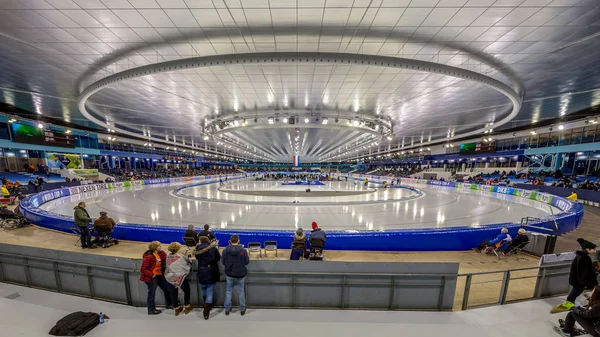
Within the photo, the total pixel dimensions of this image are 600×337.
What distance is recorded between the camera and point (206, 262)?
372cm

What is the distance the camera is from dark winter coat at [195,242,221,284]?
367cm

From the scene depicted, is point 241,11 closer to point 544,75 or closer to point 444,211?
point 544,75

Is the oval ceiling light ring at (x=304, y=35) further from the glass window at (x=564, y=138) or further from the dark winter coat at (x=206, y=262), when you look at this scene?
the glass window at (x=564, y=138)

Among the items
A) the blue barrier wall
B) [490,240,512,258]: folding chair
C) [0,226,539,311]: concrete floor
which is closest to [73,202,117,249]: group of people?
[0,226,539,311]: concrete floor

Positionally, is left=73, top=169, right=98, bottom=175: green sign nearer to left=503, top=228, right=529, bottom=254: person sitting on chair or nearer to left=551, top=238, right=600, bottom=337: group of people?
left=551, top=238, right=600, bottom=337: group of people

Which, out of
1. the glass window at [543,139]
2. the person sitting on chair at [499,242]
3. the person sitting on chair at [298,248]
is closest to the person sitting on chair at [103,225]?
the person sitting on chair at [298,248]

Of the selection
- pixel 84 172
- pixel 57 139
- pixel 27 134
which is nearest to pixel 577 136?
pixel 57 139

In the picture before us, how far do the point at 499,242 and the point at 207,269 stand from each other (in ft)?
26.5

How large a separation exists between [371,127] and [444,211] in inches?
307

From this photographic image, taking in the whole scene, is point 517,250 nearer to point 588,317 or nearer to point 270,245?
point 588,317

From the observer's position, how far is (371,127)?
55.5ft

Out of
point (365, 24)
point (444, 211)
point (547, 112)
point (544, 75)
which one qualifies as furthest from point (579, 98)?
point (365, 24)

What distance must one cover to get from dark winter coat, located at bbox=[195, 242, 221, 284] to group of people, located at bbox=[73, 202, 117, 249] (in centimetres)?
497

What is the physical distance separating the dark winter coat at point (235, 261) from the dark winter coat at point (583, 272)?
5.76 metres
